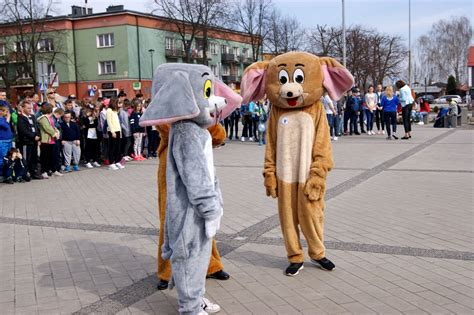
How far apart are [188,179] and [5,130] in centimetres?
883

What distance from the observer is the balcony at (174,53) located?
193 ft

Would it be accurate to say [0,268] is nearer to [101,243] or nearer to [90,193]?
[101,243]

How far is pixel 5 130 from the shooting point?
11109mm

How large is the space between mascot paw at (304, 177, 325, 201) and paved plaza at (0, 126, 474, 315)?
799 millimetres

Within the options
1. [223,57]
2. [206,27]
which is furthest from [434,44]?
[206,27]

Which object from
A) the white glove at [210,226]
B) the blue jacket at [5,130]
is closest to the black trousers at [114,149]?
the blue jacket at [5,130]

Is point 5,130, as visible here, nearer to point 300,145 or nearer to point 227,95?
point 227,95

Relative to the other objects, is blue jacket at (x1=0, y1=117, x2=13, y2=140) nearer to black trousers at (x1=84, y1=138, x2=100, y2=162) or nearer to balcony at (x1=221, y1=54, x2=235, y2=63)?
black trousers at (x1=84, y1=138, x2=100, y2=162)

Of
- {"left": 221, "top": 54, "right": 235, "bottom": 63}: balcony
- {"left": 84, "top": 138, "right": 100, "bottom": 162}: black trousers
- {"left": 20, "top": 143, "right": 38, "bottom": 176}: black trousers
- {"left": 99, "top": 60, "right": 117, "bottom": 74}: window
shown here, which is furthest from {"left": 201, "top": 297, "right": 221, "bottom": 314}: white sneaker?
{"left": 221, "top": 54, "right": 235, "bottom": 63}: balcony

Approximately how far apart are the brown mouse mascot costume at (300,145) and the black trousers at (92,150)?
9.87 metres

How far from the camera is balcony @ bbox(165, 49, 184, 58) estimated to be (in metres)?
58.9

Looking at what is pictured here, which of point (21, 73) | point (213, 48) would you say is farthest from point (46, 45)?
point (213, 48)

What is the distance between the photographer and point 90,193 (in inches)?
382

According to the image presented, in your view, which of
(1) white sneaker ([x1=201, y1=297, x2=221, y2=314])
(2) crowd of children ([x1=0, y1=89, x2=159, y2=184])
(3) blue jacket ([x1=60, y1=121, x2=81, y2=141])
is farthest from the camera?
(3) blue jacket ([x1=60, y1=121, x2=81, y2=141])
